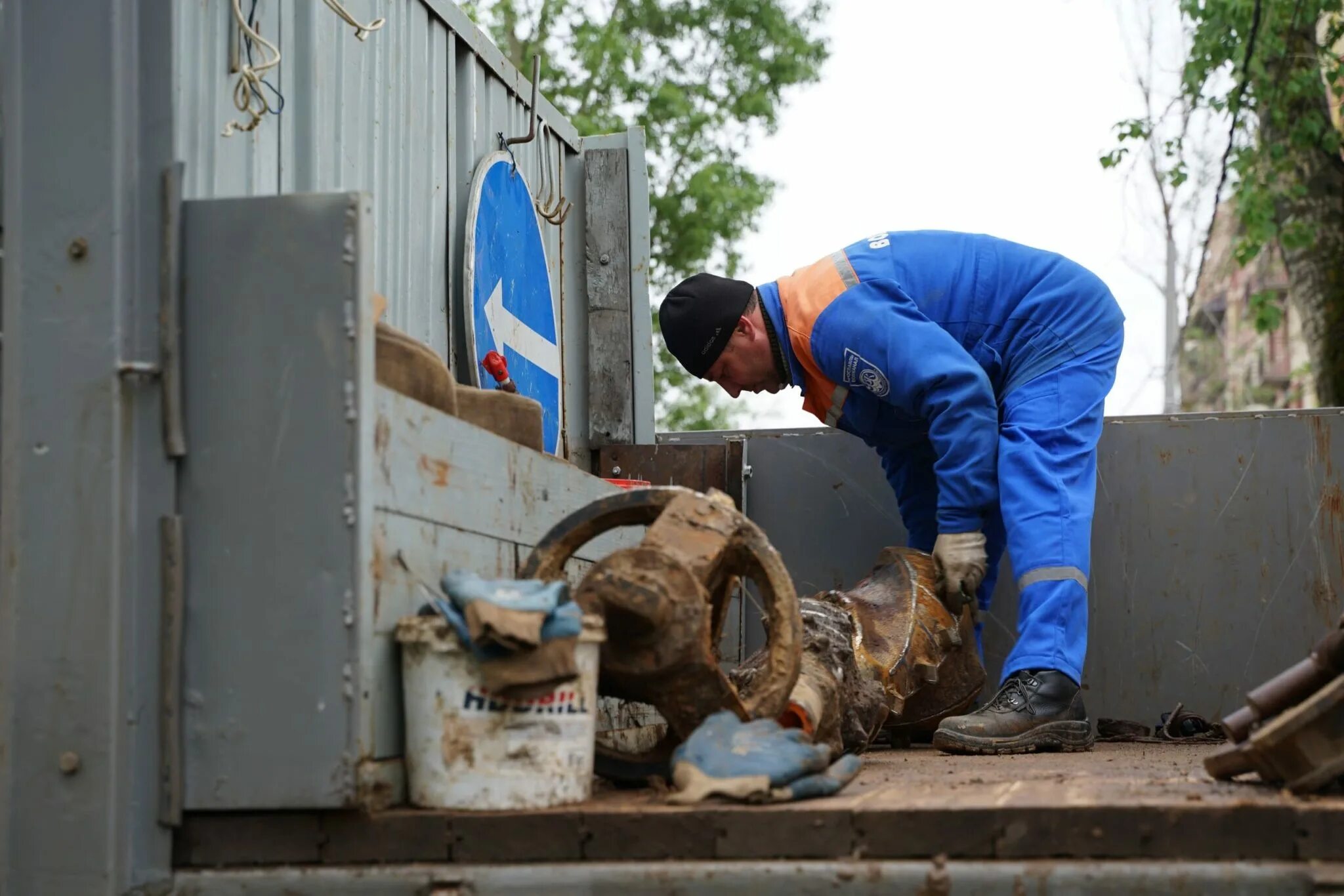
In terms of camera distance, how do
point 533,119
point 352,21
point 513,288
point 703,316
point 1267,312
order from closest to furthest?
point 352,21 < point 703,316 < point 513,288 < point 533,119 < point 1267,312

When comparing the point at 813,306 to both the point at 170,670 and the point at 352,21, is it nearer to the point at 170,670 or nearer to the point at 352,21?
the point at 352,21

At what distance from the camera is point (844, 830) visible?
7.75ft

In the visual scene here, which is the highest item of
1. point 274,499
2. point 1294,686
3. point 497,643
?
point 274,499

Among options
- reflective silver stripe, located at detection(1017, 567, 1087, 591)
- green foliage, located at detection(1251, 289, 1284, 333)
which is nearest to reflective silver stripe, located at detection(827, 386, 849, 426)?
reflective silver stripe, located at detection(1017, 567, 1087, 591)

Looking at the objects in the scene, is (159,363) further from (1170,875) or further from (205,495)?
(1170,875)

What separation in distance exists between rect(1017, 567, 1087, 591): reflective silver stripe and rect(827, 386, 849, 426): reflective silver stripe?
848 mm

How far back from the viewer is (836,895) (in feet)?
7.57

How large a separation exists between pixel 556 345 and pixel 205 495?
2.98 meters

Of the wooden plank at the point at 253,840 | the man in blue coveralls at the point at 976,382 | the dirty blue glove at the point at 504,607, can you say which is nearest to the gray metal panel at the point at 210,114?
the dirty blue glove at the point at 504,607

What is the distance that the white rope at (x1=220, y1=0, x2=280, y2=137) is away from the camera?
2.87m

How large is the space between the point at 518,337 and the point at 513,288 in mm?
170

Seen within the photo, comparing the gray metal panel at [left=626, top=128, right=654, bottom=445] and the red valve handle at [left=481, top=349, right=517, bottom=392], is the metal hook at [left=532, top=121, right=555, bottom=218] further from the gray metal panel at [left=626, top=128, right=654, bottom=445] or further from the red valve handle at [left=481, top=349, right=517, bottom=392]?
the red valve handle at [left=481, top=349, right=517, bottom=392]

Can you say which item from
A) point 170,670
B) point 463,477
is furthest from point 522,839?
point 463,477

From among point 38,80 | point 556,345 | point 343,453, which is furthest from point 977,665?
point 38,80
